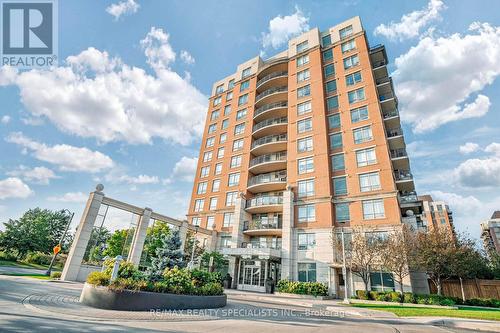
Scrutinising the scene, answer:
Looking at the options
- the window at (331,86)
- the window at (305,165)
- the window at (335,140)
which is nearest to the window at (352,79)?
the window at (331,86)

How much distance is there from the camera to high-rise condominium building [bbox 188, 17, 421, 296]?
25.5 meters

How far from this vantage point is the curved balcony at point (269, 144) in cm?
3394

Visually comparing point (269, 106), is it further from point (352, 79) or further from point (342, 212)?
point (342, 212)

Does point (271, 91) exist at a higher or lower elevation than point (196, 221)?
higher

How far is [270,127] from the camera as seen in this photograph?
3506cm

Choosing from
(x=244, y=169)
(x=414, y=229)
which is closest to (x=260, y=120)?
(x=244, y=169)

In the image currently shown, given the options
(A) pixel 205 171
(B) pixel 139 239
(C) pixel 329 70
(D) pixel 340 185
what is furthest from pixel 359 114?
(B) pixel 139 239

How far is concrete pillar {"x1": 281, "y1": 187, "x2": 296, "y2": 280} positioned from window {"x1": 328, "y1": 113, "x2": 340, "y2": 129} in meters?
9.34

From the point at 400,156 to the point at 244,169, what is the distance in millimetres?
18886

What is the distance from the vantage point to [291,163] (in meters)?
31.3

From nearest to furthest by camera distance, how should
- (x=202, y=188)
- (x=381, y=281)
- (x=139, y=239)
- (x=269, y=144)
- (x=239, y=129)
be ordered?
1. (x=381, y=281)
2. (x=139, y=239)
3. (x=269, y=144)
4. (x=202, y=188)
5. (x=239, y=129)

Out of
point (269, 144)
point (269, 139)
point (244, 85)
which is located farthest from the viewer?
point (244, 85)

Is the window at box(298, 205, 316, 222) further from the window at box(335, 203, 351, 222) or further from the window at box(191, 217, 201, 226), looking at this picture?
the window at box(191, 217, 201, 226)

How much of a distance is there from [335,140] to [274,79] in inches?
570
